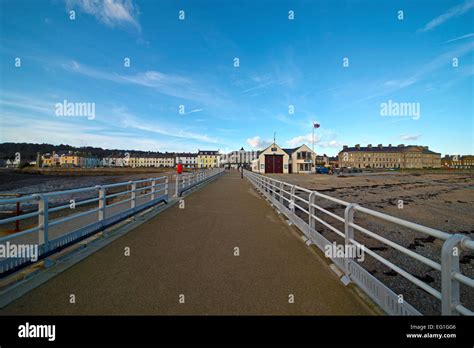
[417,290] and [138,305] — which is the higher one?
[138,305]

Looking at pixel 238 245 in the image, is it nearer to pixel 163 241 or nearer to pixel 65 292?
pixel 163 241

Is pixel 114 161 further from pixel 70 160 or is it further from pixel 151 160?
pixel 151 160

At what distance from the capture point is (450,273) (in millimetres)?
2057

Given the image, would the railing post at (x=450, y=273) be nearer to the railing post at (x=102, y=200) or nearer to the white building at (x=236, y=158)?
the railing post at (x=102, y=200)

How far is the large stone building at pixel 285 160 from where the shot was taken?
53.2m

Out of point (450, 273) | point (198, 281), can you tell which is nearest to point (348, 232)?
point (450, 273)

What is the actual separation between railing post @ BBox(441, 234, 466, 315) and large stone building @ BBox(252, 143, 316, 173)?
51.2 metres

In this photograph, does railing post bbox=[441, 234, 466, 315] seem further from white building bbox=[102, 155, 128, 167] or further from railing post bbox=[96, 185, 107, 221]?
white building bbox=[102, 155, 128, 167]
